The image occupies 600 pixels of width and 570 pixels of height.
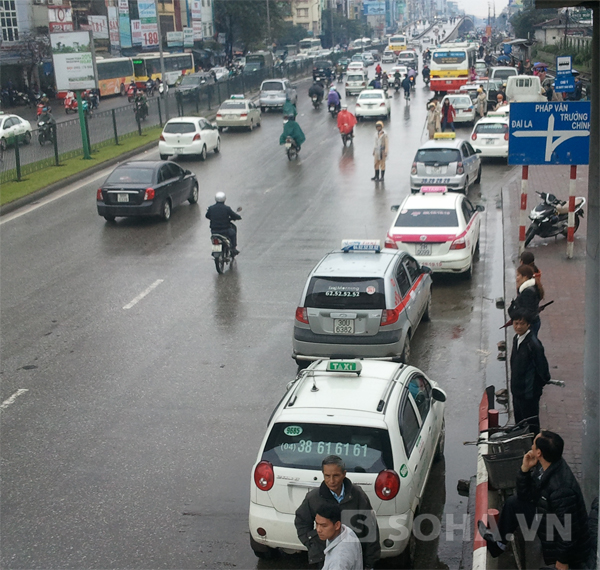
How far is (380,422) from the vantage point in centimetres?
734

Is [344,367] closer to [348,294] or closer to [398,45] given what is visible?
[348,294]

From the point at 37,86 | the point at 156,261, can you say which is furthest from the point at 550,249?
the point at 37,86

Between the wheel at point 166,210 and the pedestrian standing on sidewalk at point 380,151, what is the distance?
273 inches

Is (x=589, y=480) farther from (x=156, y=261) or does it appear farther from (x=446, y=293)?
(x=156, y=261)

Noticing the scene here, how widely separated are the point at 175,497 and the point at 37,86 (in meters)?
58.9

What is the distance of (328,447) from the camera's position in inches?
288

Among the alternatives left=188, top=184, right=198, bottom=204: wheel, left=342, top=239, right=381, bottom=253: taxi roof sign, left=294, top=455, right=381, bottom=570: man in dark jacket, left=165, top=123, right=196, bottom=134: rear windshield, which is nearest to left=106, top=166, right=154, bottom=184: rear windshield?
left=188, top=184, right=198, bottom=204: wheel

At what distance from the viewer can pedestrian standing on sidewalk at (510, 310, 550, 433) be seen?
8.90 m

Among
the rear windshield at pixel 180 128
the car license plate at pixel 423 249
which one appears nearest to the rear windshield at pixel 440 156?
the car license plate at pixel 423 249

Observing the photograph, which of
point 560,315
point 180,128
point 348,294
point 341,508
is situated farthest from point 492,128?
point 341,508

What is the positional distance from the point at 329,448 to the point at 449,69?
52.7 meters

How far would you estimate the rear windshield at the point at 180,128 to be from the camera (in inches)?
1244

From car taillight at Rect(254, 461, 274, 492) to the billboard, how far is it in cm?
2648

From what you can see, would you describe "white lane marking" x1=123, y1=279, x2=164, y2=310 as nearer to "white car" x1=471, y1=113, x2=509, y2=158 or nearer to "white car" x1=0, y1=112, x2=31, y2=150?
"white car" x1=471, y1=113, x2=509, y2=158
